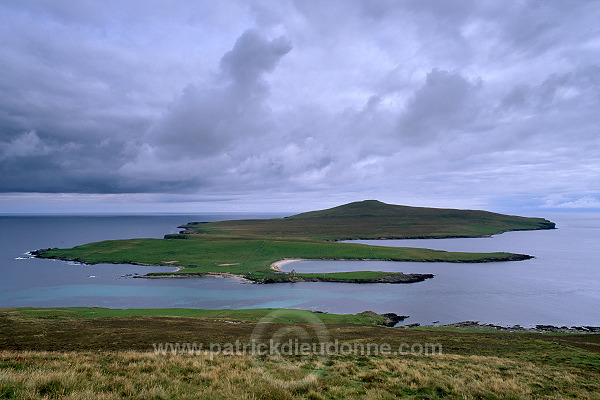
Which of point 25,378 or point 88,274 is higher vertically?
point 25,378

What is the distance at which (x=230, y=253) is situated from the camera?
113m

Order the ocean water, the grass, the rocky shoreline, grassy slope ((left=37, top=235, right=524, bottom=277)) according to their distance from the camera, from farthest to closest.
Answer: grassy slope ((left=37, top=235, right=524, bottom=277)) < the rocky shoreline < the ocean water < the grass

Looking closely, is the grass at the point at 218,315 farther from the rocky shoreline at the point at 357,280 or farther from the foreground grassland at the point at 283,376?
the rocky shoreline at the point at 357,280

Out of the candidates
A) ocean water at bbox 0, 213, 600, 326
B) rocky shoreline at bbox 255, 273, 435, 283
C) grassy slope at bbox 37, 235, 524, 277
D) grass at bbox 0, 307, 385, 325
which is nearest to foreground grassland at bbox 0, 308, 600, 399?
grass at bbox 0, 307, 385, 325

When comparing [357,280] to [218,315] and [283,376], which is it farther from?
[283,376]

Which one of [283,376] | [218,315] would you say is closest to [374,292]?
[218,315]

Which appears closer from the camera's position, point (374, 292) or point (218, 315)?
point (218, 315)

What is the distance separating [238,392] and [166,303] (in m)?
56.1

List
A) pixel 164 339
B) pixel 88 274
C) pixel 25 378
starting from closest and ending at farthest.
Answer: pixel 25 378
pixel 164 339
pixel 88 274

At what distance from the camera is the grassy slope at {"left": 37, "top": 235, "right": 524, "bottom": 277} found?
102m

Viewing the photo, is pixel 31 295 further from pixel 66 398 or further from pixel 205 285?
pixel 66 398

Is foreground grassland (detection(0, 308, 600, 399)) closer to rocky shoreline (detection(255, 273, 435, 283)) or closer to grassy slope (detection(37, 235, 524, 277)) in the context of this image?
rocky shoreline (detection(255, 273, 435, 283))

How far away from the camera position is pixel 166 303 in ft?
196

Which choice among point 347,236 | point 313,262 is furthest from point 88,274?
point 347,236
